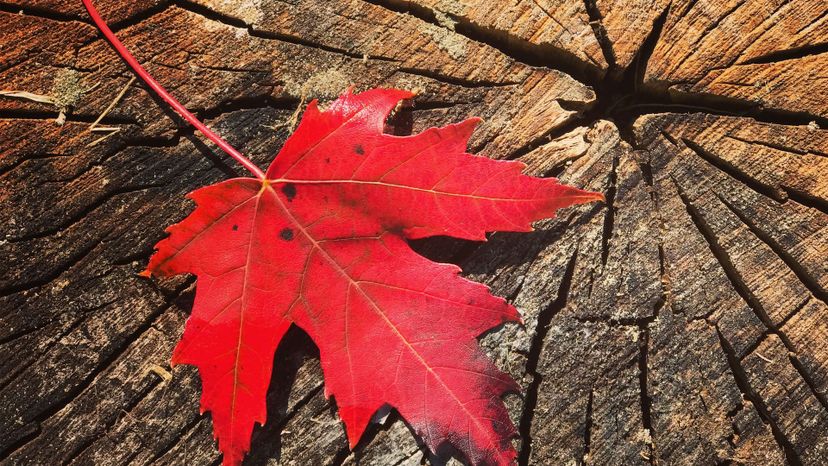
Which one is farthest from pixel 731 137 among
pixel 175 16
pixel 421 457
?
pixel 175 16

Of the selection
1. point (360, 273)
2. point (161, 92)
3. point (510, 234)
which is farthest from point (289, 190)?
point (510, 234)

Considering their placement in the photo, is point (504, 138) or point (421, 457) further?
point (504, 138)

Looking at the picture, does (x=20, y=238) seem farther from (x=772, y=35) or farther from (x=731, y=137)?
(x=772, y=35)

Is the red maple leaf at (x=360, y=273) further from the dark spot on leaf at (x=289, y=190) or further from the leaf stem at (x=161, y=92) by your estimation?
the leaf stem at (x=161, y=92)

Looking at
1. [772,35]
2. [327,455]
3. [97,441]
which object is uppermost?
[97,441]

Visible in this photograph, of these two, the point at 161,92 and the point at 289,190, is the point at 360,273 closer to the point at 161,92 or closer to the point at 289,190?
the point at 289,190

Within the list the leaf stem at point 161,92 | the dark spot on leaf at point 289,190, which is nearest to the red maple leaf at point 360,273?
the dark spot on leaf at point 289,190
